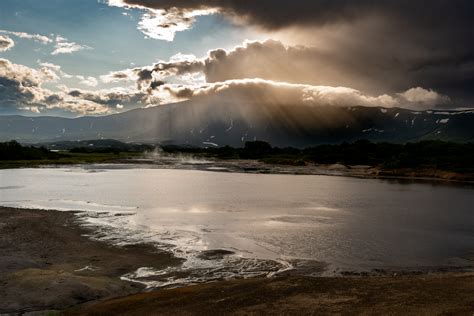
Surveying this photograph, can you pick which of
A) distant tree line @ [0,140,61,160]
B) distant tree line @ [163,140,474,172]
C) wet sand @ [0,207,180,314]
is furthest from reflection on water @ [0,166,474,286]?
distant tree line @ [0,140,61,160]

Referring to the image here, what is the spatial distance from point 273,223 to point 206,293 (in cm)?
2272

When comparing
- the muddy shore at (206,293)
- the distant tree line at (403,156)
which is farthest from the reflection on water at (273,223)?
the distant tree line at (403,156)

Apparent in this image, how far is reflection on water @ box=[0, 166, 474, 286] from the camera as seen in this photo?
2872 centimetres

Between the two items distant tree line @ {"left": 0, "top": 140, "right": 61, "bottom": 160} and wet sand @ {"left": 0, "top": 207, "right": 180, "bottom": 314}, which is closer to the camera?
wet sand @ {"left": 0, "top": 207, "right": 180, "bottom": 314}

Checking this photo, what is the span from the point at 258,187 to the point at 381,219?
3551 cm

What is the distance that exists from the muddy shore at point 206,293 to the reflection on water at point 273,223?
109 inches

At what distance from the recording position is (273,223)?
140ft

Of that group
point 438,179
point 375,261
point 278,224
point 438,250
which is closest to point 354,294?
point 375,261

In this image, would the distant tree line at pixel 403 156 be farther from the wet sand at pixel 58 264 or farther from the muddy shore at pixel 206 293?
the wet sand at pixel 58 264

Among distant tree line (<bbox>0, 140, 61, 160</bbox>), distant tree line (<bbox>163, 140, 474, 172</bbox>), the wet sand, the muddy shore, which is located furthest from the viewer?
distant tree line (<bbox>0, 140, 61, 160</bbox>)

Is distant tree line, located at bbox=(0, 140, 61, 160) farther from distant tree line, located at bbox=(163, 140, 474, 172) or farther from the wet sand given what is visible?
the wet sand

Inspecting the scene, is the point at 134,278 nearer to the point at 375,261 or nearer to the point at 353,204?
the point at 375,261

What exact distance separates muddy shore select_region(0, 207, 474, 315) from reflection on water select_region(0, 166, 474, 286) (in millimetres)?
2767

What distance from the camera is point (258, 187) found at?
7981 cm
